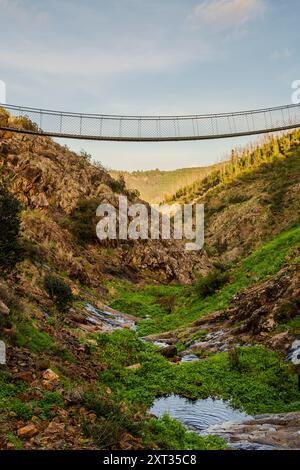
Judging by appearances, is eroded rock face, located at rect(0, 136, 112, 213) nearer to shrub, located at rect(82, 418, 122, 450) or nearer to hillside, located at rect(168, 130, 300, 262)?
hillside, located at rect(168, 130, 300, 262)

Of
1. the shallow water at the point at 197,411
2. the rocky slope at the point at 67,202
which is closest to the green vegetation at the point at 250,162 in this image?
the rocky slope at the point at 67,202

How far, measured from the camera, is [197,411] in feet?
35.3

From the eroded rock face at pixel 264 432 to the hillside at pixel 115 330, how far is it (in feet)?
0.17

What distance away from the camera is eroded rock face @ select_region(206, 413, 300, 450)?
8266mm

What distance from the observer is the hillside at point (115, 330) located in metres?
8.34

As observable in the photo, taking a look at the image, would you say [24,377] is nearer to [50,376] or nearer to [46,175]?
[50,376]

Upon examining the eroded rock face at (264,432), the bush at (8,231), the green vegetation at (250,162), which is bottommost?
the eroded rock face at (264,432)

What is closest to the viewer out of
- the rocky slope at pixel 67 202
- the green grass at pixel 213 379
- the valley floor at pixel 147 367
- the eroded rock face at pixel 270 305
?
the valley floor at pixel 147 367

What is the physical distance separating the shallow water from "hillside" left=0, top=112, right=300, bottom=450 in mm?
236

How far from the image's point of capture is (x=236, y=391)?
1188cm

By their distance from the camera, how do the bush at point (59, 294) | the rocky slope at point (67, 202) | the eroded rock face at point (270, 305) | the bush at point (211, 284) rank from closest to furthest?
1. the eroded rock face at point (270, 305)
2. the bush at point (59, 294)
3. the bush at point (211, 284)
4. the rocky slope at point (67, 202)

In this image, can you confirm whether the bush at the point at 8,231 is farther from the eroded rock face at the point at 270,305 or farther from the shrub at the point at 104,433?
the eroded rock face at the point at 270,305

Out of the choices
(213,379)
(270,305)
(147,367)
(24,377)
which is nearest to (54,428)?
(24,377)

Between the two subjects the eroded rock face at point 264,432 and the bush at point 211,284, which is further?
the bush at point 211,284
